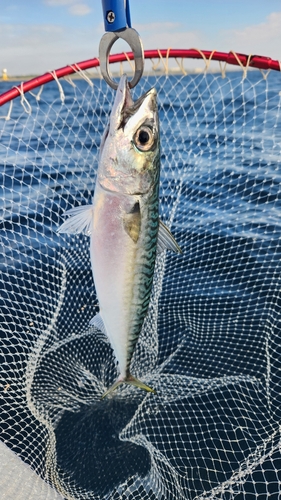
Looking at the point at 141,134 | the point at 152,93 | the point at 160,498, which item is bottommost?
the point at 160,498

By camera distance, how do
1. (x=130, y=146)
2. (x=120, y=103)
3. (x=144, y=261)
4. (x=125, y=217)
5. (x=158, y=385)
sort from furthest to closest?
(x=158, y=385) → (x=144, y=261) → (x=125, y=217) → (x=130, y=146) → (x=120, y=103)

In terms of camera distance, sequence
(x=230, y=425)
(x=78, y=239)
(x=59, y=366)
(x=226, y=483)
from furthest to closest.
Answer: (x=78, y=239), (x=59, y=366), (x=230, y=425), (x=226, y=483)

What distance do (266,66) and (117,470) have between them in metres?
3.52

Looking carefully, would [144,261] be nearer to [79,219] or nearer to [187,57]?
[79,219]

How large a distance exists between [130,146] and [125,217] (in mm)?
383

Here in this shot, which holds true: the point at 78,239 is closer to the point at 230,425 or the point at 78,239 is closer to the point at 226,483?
the point at 230,425

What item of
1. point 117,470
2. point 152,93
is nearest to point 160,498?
point 117,470

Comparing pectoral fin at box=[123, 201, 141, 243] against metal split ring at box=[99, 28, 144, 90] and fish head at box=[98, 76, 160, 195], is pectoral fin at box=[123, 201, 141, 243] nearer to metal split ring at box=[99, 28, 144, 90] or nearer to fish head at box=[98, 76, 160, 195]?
fish head at box=[98, 76, 160, 195]

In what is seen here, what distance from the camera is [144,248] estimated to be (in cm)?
246

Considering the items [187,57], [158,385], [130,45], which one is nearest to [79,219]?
[130,45]

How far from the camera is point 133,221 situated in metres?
2.34

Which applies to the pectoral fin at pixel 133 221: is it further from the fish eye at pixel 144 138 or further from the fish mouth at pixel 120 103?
the fish mouth at pixel 120 103

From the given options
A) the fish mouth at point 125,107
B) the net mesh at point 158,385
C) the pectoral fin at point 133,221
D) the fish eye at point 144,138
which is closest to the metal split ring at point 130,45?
the fish mouth at point 125,107

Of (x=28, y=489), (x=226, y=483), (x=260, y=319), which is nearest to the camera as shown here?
(x=28, y=489)
